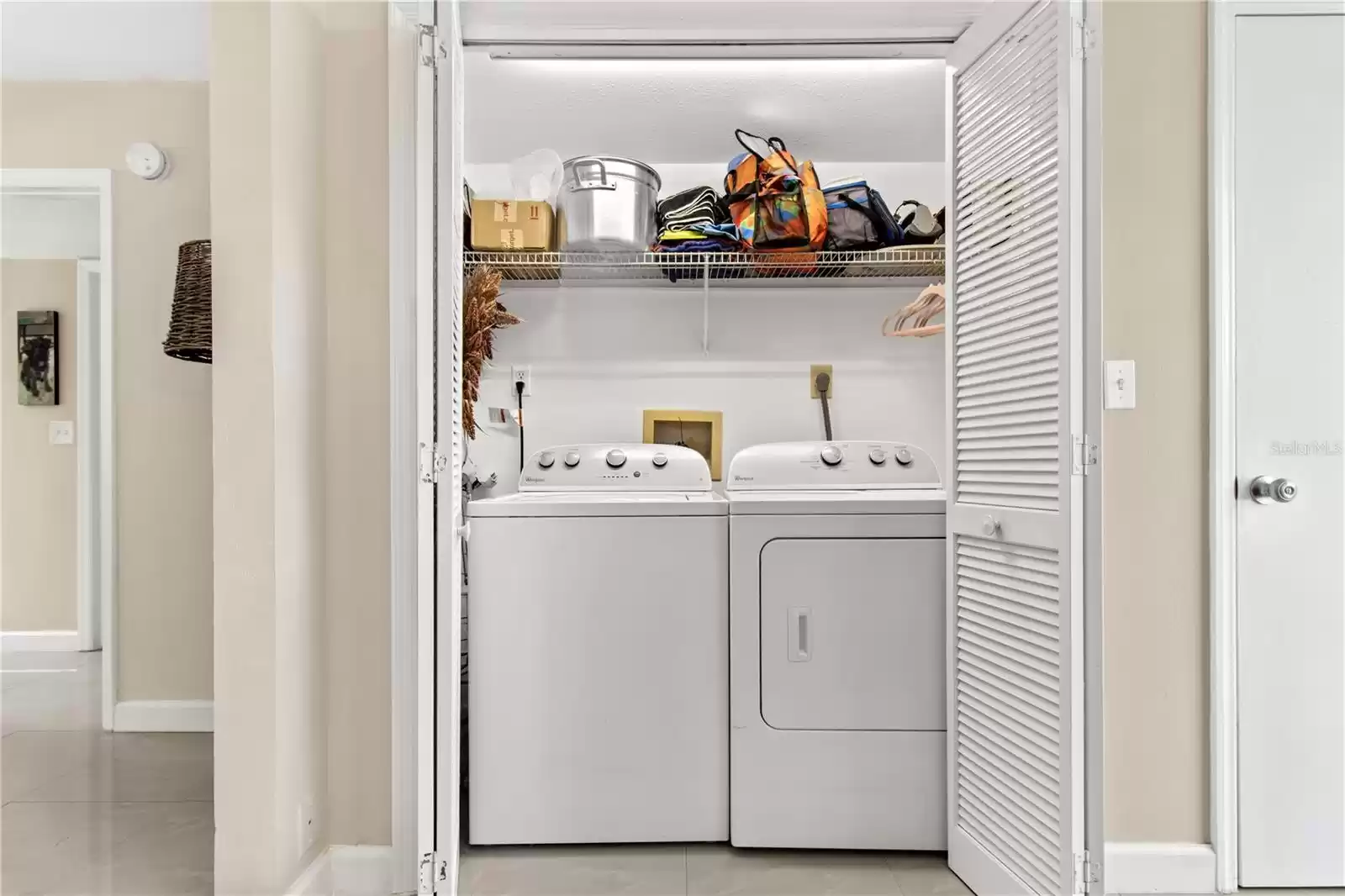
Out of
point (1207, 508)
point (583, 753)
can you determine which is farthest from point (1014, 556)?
point (583, 753)

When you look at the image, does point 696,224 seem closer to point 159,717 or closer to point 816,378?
point 816,378

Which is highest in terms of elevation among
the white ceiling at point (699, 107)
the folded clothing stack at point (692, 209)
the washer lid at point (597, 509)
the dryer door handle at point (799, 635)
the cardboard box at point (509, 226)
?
the white ceiling at point (699, 107)

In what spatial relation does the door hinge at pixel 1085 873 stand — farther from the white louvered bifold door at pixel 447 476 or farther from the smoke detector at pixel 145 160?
the smoke detector at pixel 145 160

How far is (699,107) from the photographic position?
7.90 feet

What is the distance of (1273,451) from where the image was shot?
5.89ft

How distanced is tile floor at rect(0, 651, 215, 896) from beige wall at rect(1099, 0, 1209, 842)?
6.86 feet

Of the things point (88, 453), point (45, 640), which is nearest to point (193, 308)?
point (88, 453)

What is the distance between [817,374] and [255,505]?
6.04 ft

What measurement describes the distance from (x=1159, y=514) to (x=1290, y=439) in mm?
370

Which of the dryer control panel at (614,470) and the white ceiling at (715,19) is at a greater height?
the white ceiling at (715,19)

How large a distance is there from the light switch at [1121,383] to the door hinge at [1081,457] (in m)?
0.41

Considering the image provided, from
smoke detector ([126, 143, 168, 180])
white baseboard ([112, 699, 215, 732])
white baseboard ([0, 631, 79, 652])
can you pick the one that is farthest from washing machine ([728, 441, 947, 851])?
white baseboard ([0, 631, 79, 652])

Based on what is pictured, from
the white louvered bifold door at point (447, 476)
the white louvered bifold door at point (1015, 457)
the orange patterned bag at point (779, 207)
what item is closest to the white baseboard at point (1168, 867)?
the white louvered bifold door at point (1015, 457)

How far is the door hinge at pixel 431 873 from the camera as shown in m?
1.53
